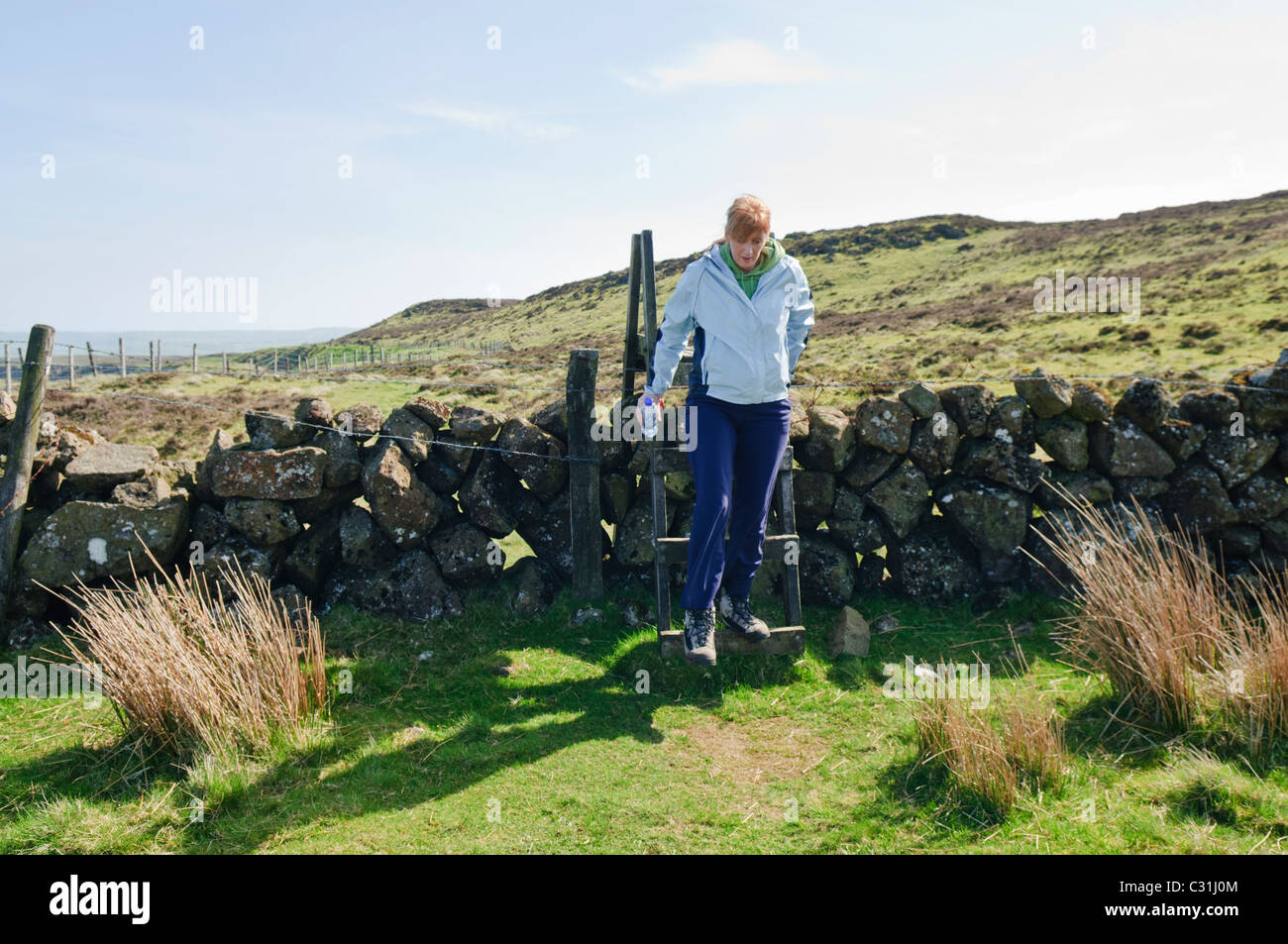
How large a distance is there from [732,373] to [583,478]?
2.03 m

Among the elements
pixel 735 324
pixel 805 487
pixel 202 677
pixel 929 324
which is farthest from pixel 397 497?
pixel 929 324

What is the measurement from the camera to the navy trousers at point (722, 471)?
5246mm

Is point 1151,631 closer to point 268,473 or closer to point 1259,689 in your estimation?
point 1259,689

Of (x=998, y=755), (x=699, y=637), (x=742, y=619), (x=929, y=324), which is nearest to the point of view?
(x=998, y=755)

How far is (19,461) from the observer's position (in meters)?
5.92

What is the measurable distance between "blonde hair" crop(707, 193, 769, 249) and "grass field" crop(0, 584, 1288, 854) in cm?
298

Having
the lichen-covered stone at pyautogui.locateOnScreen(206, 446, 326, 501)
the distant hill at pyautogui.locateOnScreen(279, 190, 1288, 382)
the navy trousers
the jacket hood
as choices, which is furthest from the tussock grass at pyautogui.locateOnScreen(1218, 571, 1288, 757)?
the lichen-covered stone at pyautogui.locateOnScreen(206, 446, 326, 501)

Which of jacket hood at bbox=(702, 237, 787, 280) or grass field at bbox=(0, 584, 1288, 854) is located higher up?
jacket hood at bbox=(702, 237, 787, 280)

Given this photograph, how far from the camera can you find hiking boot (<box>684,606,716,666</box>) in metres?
5.16

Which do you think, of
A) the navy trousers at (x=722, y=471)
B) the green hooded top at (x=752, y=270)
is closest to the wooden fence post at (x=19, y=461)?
the navy trousers at (x=722, y=471)

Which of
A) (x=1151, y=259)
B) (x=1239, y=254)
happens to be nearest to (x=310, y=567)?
(x=1239, y=254)

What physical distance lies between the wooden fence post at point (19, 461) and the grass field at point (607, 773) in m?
1.30

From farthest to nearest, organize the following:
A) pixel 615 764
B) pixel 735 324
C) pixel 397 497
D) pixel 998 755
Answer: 1. pixel 397 497
2. pixel 735 324
3. pixel 615 764
4. pixel 998 755

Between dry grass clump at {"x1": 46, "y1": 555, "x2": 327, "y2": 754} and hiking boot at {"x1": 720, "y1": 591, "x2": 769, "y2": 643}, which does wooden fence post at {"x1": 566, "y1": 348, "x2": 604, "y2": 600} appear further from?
dry grass clump at {"x1": 46, "y1": 555, "x2": 327, "y2": 754}
